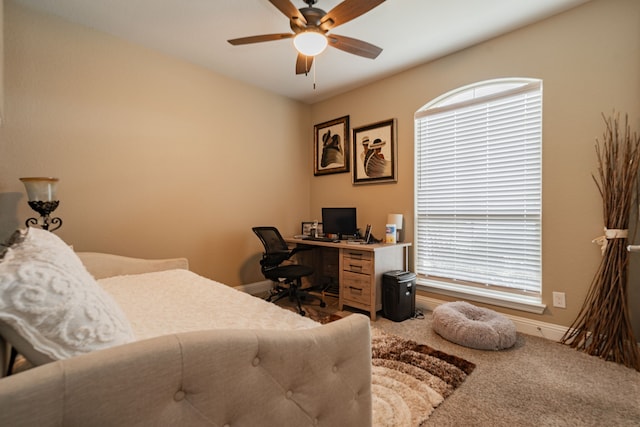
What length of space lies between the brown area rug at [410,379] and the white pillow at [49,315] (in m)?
1.35

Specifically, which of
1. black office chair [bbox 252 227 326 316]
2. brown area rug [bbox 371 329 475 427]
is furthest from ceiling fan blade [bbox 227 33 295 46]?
brown area rug [bbox 371 329 475 427]

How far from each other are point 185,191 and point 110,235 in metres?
0.79

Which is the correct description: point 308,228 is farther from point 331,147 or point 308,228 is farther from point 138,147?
point 138,147

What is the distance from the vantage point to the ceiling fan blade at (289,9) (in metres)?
1.82

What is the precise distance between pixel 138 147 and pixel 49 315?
2.55 metres

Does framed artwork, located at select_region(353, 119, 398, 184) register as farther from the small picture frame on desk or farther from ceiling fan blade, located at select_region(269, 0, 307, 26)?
ceiling fan blade, located at select_region(269, 0, 307, 26)

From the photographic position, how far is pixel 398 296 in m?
2.71

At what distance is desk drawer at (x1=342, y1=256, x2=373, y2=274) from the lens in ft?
9.28

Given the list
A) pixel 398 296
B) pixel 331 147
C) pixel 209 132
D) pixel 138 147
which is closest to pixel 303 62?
pixel 209 132

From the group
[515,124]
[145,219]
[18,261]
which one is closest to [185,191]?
[145,219]

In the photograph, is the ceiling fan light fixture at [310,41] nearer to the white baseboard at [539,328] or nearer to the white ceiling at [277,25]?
the white ceiling at [277,25]

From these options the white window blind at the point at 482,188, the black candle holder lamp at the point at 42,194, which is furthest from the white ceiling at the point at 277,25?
the black candle holder lamp at the point at 42,194

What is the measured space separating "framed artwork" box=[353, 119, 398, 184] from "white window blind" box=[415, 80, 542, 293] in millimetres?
290

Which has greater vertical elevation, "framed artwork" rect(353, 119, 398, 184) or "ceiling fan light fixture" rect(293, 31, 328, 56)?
"ceiling fan light fixture" rect(293, 31, 328, 56)
